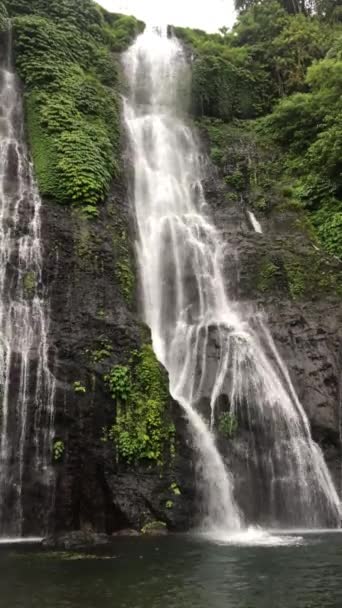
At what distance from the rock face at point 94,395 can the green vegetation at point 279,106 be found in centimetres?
943

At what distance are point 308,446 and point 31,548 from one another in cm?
776

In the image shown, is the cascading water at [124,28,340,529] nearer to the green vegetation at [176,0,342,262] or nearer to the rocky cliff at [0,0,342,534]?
the rocky cliff at [0,0,342,534]

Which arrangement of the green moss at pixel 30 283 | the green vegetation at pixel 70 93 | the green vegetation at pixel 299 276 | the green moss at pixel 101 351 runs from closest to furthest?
1. the green moss at pixel 101 351
2. the green moss at pixel 30 283
3. the green vegetation at pixel 299 276
4. the green vegetation at pixel 70 93

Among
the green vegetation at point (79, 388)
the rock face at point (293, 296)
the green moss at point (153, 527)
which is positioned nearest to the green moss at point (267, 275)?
the rock face at point (293, 296)

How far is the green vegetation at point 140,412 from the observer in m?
13.2

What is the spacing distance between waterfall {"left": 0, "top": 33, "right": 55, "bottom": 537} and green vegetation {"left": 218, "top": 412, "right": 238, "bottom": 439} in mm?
4512

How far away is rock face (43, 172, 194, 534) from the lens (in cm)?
1236

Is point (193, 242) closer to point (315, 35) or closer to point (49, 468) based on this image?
point (49, 468)

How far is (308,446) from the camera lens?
14.8 m

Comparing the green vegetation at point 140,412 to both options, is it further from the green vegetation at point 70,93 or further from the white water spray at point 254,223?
the white water spray at point 254,223

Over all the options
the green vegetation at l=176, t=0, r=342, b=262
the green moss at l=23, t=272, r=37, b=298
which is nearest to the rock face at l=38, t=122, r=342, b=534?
the green moss at l=23, t=272, r=37, b=298

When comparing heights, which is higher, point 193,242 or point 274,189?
point 274,189

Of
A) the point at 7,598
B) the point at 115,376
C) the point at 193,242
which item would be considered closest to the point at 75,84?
the point at 193,242

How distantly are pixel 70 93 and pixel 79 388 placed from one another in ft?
50.6
